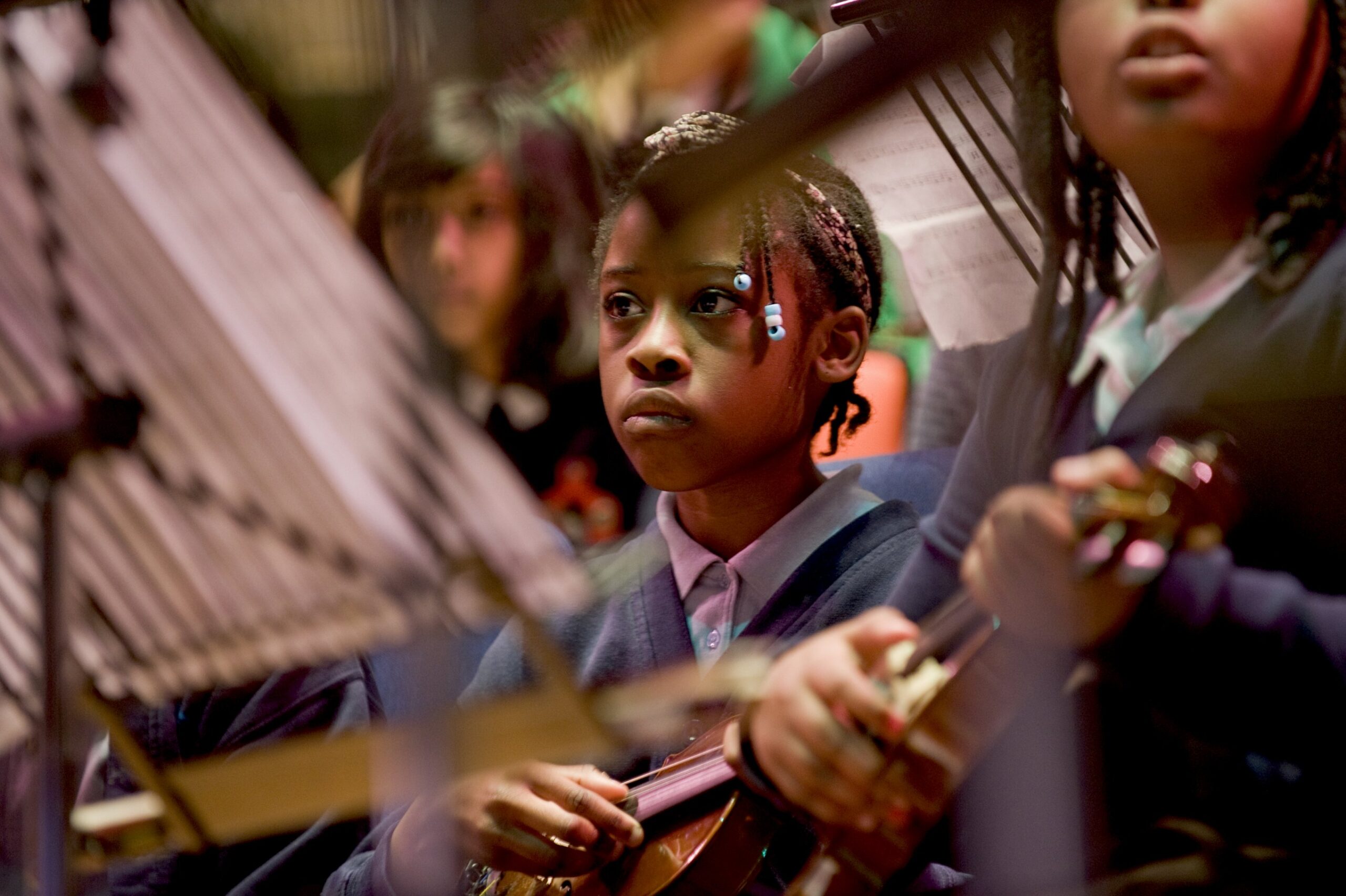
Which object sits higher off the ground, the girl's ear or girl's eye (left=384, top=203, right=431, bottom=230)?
girl's eye (left=384, top=203, right=431, bottom=230)

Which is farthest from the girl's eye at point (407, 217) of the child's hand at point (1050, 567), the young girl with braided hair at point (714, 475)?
the child's hand at point (1050, 567)

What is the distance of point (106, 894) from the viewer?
3.96 feet

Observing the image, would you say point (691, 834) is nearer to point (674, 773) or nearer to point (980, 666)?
point (674, 773)

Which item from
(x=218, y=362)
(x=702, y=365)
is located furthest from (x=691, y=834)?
(x=218, y=362)

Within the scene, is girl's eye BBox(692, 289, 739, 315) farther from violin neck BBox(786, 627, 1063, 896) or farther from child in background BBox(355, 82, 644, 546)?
violin neck BBox(786, 627, 1063, 896)

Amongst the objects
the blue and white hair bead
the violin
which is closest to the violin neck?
the violin

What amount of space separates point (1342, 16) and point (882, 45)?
1.02 ft

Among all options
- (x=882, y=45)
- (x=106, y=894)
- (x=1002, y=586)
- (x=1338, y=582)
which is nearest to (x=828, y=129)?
(x=882, y=45)

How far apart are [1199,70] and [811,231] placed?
0.36m

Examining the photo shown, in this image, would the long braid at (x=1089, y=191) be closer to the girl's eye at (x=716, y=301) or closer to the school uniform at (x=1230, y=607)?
the school uniform at (x=1230, y=607)

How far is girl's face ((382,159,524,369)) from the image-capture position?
1.12 meters

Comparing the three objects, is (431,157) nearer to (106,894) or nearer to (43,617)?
(43,617)

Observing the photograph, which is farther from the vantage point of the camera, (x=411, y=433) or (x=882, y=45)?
(x=411, y=433)

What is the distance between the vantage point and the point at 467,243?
1.18 metres
